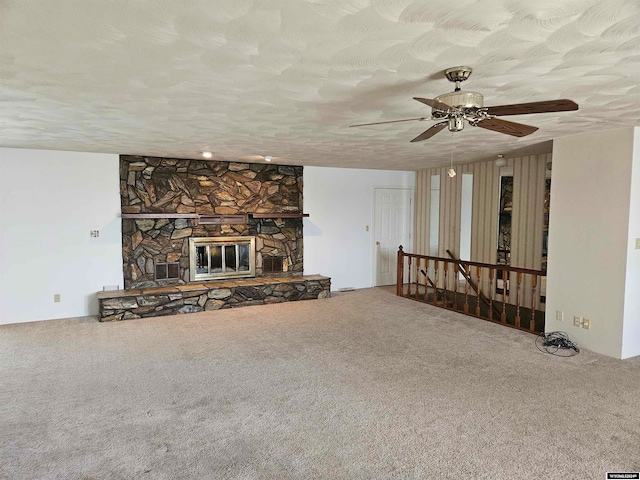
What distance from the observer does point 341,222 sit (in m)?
7.61

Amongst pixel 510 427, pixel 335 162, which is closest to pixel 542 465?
pixel 510 427

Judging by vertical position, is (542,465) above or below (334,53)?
below

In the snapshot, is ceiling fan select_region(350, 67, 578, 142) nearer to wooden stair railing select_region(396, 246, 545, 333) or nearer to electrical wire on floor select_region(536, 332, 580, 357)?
electrical wire on floor select_region(536, 332, 580, 357)

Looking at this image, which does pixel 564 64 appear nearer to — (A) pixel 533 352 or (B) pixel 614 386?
(B) pixel 614 386

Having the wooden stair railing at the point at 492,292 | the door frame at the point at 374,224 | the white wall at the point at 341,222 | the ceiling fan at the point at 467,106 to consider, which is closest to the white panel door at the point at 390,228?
the door frame at the point at 374,224

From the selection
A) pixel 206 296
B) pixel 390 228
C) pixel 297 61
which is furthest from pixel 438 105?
pixel 390 228

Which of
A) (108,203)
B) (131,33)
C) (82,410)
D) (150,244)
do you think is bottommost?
(82,410)

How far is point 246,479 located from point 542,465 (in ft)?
5.53

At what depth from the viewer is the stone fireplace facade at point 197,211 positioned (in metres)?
6.04

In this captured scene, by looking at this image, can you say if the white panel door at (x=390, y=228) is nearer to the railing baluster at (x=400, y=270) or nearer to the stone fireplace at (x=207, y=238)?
the railing baluster at (x=400, y=270)

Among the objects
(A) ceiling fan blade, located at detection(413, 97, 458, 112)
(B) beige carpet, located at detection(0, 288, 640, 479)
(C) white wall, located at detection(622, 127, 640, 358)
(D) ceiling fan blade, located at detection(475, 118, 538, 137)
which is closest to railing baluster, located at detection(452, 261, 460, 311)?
(B) beige carpet, located at detection(0, 288, 640, 479)

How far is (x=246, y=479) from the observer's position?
2252 mm

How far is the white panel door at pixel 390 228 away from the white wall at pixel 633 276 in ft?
14.4

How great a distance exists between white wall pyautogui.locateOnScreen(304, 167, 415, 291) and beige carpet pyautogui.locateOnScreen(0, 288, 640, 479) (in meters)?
2.53
